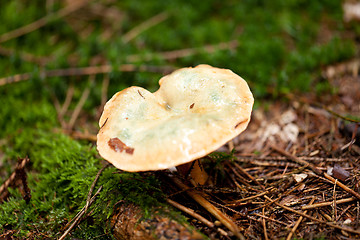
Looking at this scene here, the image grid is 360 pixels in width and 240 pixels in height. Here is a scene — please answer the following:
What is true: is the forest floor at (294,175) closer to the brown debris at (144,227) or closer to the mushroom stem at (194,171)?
the mushroom stem at (194,171)

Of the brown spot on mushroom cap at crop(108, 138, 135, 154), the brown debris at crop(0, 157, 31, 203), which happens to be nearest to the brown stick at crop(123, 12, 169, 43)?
the brown debris at crop(0, 157, 31, 203)

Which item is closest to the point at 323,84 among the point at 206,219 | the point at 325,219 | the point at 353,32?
the point at 353,32

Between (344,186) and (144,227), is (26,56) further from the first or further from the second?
(344,186)

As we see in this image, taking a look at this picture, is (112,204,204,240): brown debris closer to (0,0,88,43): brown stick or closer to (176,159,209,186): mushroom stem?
(176,159,209,186): mushroom stem

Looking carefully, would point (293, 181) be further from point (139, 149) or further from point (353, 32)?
point (353, 32)

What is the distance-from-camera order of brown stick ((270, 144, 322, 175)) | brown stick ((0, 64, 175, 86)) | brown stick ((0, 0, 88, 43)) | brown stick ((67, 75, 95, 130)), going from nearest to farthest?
brown stick ((270, 144, 322, 175)) → brown stick ((67, 75, 95, 130)) → brown stick ((0, 64, 175, 86)) → brown stick ((0, 0, 88, 43))

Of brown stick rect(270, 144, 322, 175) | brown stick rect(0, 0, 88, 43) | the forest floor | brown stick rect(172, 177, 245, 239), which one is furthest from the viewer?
brown stick rect(0, 0, 88, 43)

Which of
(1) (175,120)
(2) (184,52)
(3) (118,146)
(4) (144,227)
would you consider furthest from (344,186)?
(2) (184,52)
